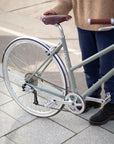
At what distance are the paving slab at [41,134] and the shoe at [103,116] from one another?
30cm

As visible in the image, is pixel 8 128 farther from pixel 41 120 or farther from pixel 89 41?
pixel 89 41

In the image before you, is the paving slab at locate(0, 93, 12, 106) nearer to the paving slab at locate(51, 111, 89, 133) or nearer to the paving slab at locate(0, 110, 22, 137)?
the paving slab at locate(0, 110, 22, 137)

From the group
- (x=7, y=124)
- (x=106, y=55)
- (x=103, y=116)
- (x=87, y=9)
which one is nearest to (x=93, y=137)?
(x=103, y=116)

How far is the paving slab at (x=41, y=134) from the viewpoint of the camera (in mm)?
3655

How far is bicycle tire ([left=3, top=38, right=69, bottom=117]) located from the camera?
12.2 feet

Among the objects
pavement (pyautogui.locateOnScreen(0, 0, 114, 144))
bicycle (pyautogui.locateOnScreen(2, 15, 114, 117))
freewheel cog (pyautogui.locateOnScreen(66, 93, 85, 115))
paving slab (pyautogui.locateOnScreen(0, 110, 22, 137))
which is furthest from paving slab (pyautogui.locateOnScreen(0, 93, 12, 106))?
freewheel cog (pyautogui.locateOnScreen(66, 93, 85, 115))

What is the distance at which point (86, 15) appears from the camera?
3.53 metres

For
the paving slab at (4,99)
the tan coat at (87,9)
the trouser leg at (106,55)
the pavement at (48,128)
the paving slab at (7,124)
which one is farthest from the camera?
the paving slab at (4,99)

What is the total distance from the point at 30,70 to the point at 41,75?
0.17 meters

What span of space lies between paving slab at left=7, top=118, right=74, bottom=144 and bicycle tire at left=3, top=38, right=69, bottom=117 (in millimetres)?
160

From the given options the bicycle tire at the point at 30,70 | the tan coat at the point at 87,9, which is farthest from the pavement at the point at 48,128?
the tan coat at the point at 87,9

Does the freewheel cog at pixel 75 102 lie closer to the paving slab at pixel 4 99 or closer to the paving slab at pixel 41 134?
the paving slab at pixel 41 134

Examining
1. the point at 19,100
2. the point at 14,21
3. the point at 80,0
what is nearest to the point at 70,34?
the point at 14,21

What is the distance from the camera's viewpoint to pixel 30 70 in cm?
396
